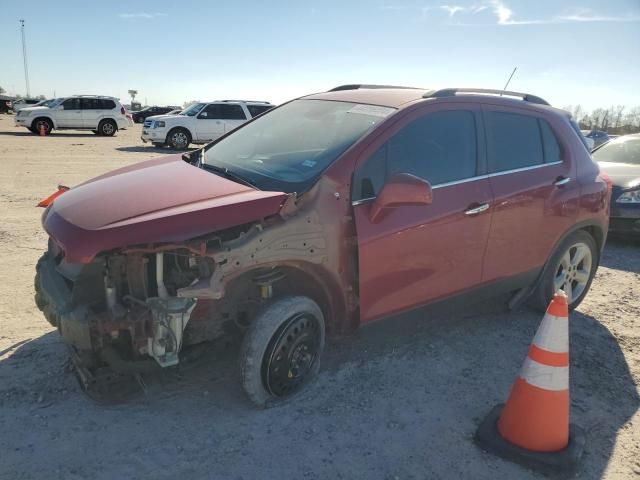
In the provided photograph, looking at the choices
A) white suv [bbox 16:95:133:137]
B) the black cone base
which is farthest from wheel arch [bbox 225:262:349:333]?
white suv [bbox 16:95:133:137]

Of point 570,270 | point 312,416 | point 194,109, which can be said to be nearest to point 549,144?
point 570,270

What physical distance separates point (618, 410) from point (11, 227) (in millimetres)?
6679

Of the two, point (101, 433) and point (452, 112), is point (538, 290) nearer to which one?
point (452, 112)

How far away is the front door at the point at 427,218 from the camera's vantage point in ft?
10.5

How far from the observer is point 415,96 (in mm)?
3670

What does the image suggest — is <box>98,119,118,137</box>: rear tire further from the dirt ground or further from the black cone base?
the black cone base

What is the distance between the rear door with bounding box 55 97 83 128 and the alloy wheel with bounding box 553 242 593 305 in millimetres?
24508

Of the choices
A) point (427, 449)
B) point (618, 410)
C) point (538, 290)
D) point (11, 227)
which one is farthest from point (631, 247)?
point (11, 227)

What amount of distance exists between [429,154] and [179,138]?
1729cm

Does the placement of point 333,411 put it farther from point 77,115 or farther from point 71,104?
point 71,104

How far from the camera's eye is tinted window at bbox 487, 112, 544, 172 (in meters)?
3.92

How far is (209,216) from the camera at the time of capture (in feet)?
8.92

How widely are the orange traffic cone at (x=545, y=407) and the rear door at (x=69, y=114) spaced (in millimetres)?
25622

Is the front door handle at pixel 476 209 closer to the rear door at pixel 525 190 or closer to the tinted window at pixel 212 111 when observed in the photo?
the rear door at pixel 525 190
